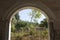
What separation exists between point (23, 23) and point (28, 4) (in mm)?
4423

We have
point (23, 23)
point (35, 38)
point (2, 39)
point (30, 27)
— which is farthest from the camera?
point (23, 23)

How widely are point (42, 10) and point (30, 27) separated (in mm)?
3807

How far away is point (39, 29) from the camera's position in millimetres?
7562

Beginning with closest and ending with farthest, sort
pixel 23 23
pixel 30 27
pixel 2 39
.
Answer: pixel 2 39 → pixel 30 27 → pixel 23 23

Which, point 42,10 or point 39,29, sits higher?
point 42,10

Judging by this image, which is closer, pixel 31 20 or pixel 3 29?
pixel 3 29

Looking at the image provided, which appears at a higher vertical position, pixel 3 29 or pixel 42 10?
pixel 42 10

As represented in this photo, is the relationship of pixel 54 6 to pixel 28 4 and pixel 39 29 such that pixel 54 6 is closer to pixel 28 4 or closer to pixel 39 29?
pixel 28 4

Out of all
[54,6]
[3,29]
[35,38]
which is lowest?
[35,38]

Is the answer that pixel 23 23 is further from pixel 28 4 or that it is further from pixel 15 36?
pixel 28 4

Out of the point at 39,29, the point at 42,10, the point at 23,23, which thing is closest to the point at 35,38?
the point at 39,29

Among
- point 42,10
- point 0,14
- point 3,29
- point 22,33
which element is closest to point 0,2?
point 0,14

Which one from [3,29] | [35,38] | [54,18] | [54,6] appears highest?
[54,6]

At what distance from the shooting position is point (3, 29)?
4.07 metres
